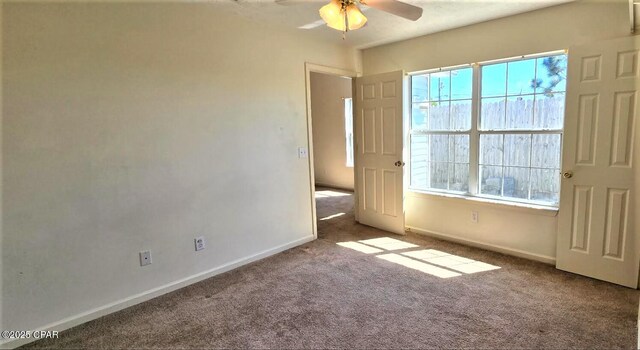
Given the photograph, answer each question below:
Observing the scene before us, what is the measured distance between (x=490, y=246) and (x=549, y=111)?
1448mm

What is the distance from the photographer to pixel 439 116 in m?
3.79

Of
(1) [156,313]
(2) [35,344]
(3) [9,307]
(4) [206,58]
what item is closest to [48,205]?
(3) [9,307]

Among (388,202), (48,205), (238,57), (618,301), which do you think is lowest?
(618,301)

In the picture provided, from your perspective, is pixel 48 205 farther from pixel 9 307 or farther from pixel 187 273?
pixel 187 273

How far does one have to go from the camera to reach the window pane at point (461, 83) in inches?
137

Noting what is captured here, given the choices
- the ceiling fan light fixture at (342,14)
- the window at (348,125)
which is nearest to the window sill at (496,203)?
the ceiling fan light fixture at (342,14)

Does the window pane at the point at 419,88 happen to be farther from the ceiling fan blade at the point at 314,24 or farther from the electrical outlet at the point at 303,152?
the electrical outlet at the point at 303,152

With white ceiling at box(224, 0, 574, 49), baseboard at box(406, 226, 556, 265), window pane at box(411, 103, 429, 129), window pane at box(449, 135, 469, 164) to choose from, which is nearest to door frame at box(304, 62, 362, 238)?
white ceiling at box(224, 0, 574, 49)

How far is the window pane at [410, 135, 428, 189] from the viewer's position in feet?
13.1

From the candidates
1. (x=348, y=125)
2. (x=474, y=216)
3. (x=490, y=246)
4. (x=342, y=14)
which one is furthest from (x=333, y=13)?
(x=348, y=125)

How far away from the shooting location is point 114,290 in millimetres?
2434

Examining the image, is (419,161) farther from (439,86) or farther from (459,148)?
(439,86)

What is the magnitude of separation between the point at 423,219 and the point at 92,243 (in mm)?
3333

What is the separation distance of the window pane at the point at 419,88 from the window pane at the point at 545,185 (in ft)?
4.72
